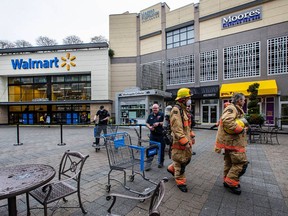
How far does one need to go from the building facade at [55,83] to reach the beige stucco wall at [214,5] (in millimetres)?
12117

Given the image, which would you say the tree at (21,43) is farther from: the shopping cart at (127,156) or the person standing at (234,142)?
the person standing at (234,142)

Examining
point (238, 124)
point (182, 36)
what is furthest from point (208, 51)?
point (238, 124)

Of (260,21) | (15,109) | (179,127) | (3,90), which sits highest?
(260,21)

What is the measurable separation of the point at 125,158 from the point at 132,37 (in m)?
22.9

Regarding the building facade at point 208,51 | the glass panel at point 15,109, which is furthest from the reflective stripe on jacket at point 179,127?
the glass panel at point 15,109

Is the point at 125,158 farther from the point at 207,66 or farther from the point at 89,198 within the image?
the point at 207,66

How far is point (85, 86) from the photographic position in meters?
22.2

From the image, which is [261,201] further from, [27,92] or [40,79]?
[27,92]

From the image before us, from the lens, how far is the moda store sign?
16266 mm

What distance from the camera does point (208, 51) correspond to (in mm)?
18812

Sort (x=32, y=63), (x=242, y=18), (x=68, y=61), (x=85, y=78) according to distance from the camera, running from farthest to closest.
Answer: (x=85, y=78), (x=32, y=63), (x=68, y=61), (x=242, y=18)

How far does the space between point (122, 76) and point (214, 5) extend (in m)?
13.5

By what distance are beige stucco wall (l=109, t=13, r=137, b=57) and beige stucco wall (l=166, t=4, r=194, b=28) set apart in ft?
16.1

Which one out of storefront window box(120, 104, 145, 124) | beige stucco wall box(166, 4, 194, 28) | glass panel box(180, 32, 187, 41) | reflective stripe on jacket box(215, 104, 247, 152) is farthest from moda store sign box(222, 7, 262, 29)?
reflective stripe on jacket box(215, 104, 247, 152)
